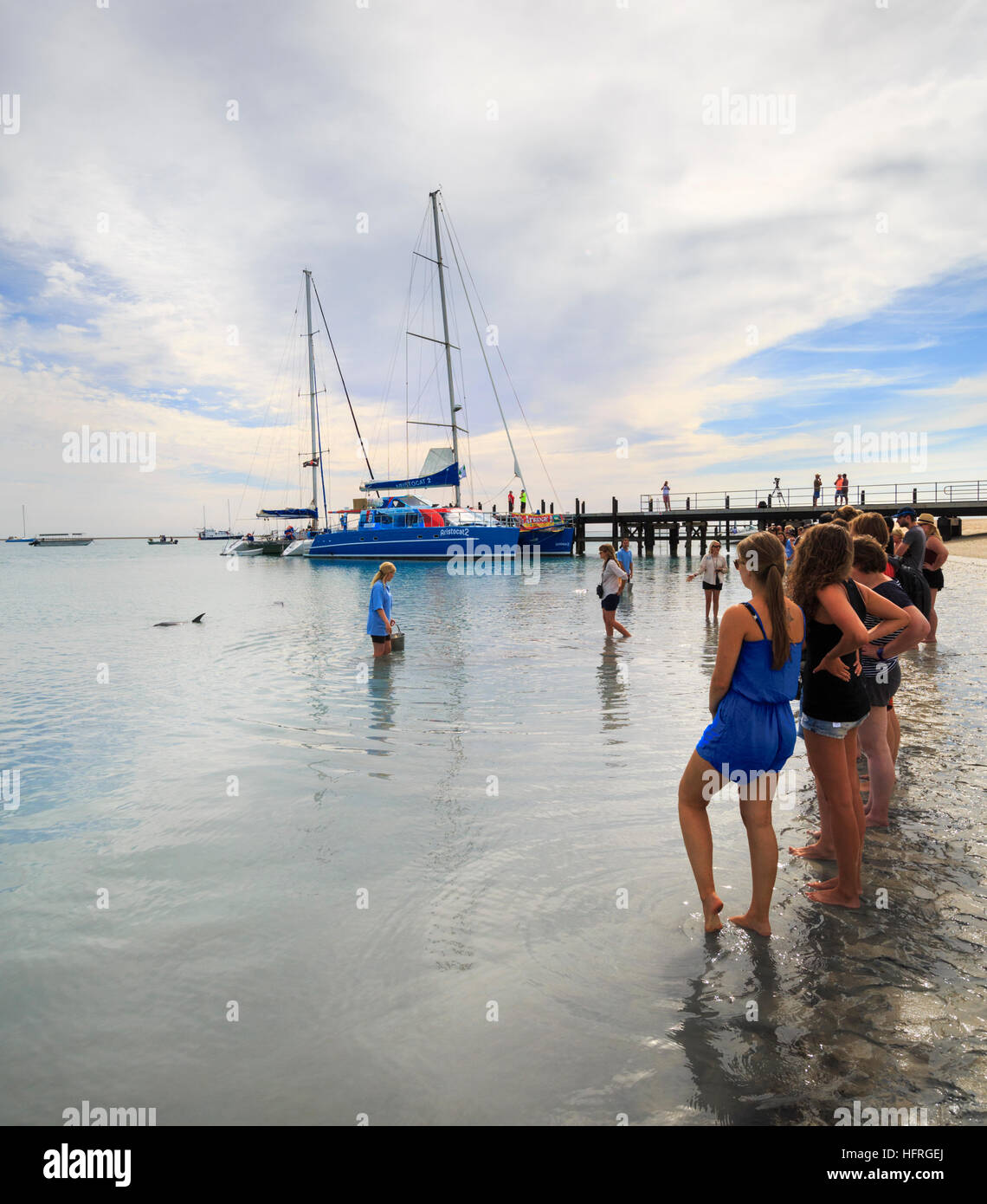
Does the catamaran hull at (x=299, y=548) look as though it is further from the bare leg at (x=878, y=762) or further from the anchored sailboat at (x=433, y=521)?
the bare leg at (x=878, y=762)

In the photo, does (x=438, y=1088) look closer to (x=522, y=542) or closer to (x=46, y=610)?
(x=46, y=610)

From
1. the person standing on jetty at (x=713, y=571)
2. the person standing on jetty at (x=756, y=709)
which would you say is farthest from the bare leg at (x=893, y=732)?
the person standing on jetty at (x=713, y=571)

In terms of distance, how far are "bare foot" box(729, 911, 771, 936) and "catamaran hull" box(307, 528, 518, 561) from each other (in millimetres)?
41539

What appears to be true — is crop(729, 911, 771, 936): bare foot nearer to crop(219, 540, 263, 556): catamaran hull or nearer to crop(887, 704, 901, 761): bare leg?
crop(887, 704, 901, 761): bare leg

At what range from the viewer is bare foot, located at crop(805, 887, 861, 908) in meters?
3.57

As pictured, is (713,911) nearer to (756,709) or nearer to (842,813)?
(842,813)

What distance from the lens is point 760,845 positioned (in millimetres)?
3287

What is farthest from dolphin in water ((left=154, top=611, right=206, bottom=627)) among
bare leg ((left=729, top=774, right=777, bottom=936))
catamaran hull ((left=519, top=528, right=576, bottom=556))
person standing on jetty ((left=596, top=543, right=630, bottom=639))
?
catamaran hull ((left=519, top=528, right=576, bottom=556))

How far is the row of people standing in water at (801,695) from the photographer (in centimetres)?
315

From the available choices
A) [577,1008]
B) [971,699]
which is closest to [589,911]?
[577,1008]

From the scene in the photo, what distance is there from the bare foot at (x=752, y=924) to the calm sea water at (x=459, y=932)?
78 millimetres

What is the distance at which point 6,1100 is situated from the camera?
8.41 feet
